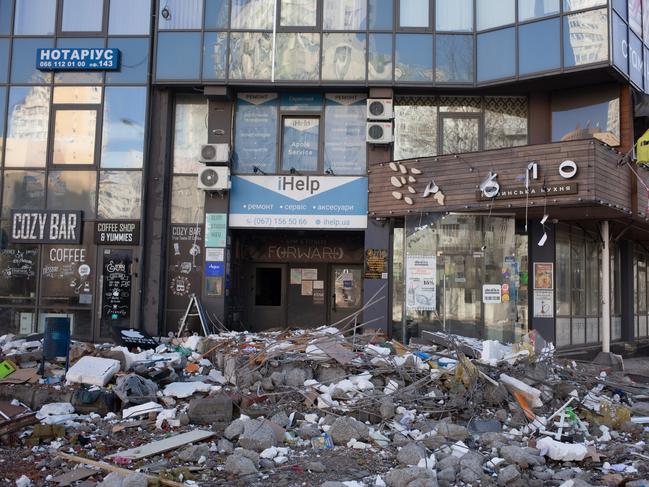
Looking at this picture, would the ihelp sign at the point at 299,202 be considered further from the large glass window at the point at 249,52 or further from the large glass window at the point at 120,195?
the large glass window at the point at 249,52

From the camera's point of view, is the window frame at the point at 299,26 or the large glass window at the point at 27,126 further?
the large glass window at the point at 27,126

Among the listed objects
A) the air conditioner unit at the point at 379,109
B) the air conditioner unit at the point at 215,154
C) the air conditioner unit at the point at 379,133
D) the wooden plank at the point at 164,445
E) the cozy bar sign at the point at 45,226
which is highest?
the air conditioner unit at the point at 379,109

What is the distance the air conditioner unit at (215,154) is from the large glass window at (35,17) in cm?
497

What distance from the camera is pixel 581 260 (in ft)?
48.7

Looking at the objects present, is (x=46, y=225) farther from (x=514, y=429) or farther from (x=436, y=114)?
(x=514, y=429)

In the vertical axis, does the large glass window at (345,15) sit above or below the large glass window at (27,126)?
above

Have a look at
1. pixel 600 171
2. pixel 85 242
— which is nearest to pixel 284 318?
pixel 85 242

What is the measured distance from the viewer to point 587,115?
45.8 ft

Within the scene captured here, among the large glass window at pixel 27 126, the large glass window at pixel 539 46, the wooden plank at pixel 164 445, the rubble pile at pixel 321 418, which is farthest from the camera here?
the large glass window at pixel 27 126

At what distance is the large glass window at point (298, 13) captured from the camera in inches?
569

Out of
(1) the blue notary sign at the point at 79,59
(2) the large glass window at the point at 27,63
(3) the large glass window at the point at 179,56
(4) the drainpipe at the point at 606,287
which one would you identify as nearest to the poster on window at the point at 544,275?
(4) the drainpipe at the point at 606,287

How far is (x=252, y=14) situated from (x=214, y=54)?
4.31 ft

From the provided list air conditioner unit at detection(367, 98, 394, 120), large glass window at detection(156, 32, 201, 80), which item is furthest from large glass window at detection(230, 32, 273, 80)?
Result: air conditioner unit at detection(367, 98, 394, 120)

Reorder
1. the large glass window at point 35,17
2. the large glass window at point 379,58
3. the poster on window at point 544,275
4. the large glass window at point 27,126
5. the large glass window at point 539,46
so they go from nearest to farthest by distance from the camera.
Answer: the large glass window at point 539,46 < the poster on window at point 544,275 < the large glass window at point 379,58 < the large glass window at point 27,126 < the large glass window at point 35,17
